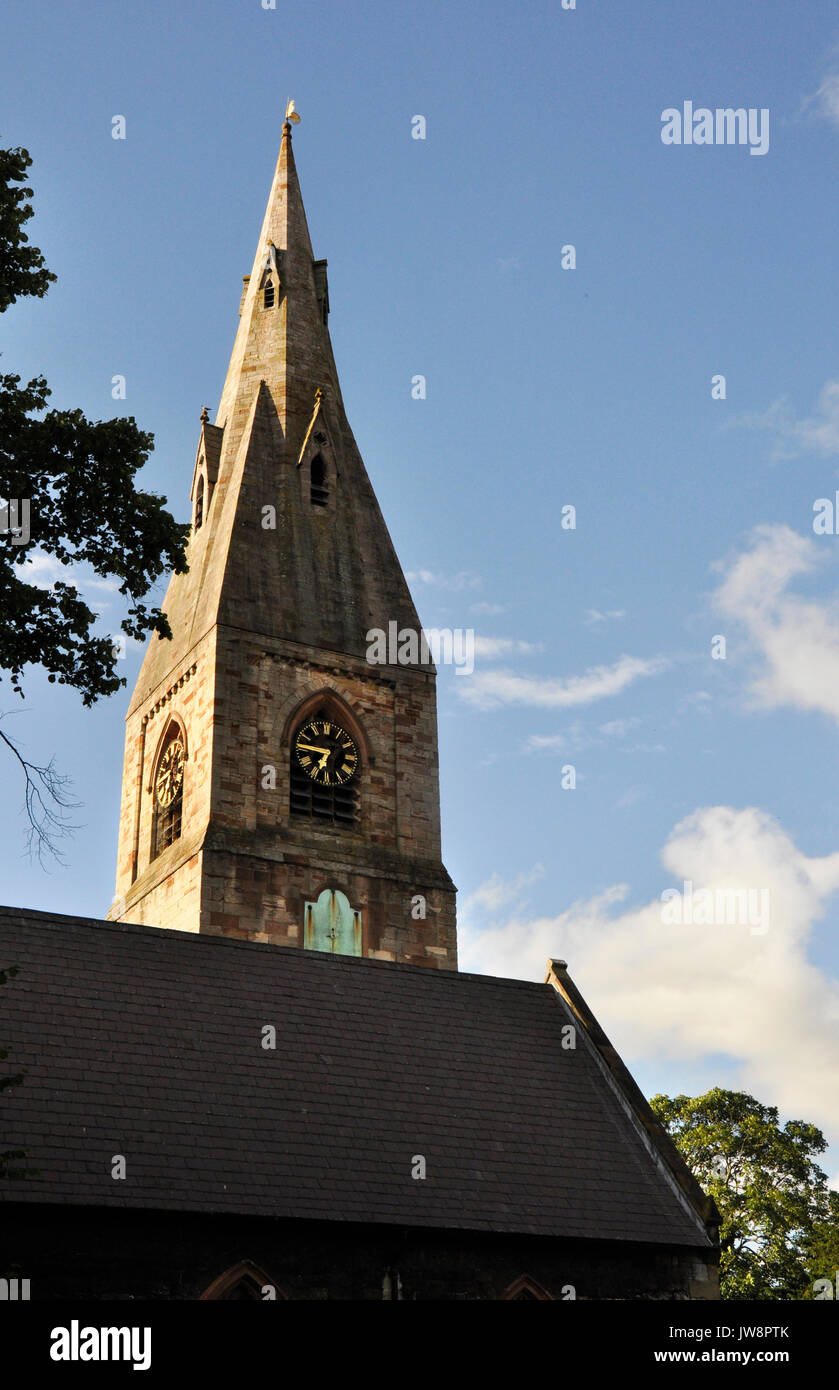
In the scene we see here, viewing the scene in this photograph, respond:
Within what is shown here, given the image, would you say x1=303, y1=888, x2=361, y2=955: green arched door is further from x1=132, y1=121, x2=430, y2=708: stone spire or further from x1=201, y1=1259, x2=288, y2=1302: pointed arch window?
x1=201, y1=1259, x2=288, y2=1302: pointed arch window

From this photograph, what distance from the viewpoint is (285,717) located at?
1391 inches

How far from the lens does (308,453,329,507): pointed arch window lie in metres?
39.6

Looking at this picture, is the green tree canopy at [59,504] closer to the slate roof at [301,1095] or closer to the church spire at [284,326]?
the slate roof at [301,1095]

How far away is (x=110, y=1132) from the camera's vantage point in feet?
65.7

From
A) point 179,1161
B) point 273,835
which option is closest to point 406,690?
point 273,835

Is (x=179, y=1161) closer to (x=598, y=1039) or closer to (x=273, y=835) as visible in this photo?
(x=598, y=1039)

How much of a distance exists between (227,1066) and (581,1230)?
5495 mm

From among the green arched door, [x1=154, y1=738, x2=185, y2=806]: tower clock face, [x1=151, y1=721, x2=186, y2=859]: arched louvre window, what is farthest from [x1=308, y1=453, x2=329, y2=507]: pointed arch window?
the green arched door

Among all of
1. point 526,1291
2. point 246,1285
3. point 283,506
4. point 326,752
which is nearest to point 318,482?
point 283,506

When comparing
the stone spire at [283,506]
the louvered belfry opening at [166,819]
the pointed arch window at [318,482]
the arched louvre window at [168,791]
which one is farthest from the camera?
the pointed arch window at [318,482]

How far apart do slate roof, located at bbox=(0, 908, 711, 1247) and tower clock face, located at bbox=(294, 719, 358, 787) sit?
9.51m

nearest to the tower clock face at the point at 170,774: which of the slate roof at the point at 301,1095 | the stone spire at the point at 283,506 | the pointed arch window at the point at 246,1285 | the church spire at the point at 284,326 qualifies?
the stone spire at the point at 283,506

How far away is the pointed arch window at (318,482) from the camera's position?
39.6 meters

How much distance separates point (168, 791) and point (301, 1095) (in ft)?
50.7
